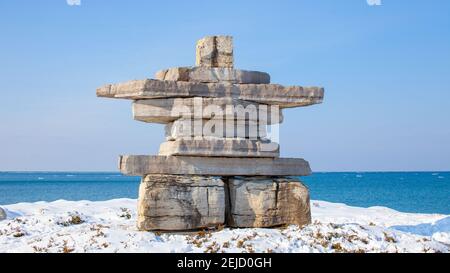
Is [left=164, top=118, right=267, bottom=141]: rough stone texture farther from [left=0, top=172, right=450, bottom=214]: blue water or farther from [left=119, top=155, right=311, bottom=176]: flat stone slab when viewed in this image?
[left=0, top=172, right=450, bottom=214]: blue water

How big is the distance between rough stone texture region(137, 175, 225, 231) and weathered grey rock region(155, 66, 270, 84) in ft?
5.85

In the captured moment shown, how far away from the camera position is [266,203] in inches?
402

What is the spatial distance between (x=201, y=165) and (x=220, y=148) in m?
0.45

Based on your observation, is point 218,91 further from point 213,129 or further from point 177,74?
point 177,74

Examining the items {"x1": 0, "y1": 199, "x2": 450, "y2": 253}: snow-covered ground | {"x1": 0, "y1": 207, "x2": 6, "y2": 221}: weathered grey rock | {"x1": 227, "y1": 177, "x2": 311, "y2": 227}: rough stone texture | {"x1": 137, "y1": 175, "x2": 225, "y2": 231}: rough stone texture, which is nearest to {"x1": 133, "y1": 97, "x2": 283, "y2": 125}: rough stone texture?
{"x1": 137, "y1": 175, "x2": 225, "y2": 231}: rough stone texture

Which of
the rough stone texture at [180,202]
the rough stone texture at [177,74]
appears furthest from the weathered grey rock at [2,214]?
the rough stone texture at [177,74]

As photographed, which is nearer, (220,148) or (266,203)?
(220,148)

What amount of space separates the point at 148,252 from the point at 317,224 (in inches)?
130

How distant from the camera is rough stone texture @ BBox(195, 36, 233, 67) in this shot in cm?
1049

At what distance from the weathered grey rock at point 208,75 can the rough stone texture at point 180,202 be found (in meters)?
1.78

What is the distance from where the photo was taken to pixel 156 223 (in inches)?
382

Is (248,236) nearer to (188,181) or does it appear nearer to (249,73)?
(188,181)

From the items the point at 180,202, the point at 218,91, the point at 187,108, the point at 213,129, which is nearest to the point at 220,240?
the point at 180,202
